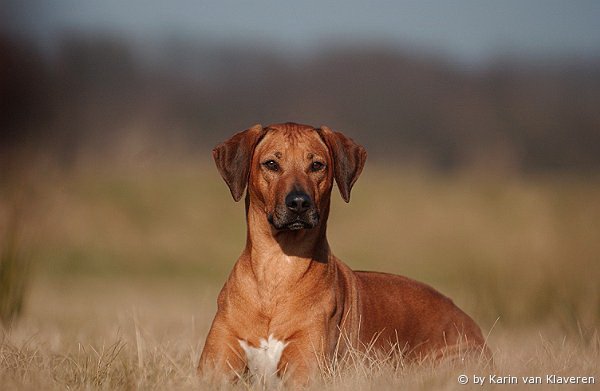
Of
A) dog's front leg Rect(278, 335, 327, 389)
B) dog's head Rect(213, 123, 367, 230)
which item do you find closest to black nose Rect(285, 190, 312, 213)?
dog's head Rect(213, 123, 367, 230)

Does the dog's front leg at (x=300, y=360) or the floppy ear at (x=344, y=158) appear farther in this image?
the floppy ear at (x=344, y=158)

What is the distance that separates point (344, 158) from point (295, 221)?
0.80 meters

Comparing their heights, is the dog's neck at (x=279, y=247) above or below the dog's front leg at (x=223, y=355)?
above

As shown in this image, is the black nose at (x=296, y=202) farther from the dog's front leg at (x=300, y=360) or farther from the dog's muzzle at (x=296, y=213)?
the dog's front leg at (x=300, y=360)

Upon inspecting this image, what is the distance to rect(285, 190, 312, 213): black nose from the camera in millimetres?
5777

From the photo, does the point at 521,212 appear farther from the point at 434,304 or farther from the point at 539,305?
the point at 434,304

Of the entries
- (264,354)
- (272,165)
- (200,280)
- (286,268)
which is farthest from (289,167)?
(200,280)

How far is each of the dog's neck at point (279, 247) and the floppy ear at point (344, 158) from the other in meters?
0.23

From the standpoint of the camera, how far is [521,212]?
53.4ft

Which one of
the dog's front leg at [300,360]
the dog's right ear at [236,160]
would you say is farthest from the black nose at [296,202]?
the dog's front leg at [300,360]

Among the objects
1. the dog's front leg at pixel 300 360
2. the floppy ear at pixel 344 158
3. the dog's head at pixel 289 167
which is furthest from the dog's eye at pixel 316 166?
the dog's front leg at pixel 300 360

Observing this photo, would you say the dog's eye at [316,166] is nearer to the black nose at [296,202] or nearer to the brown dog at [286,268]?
the brown dog at [286,268]

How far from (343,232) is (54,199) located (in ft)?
40.2

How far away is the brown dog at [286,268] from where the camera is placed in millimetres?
5934
